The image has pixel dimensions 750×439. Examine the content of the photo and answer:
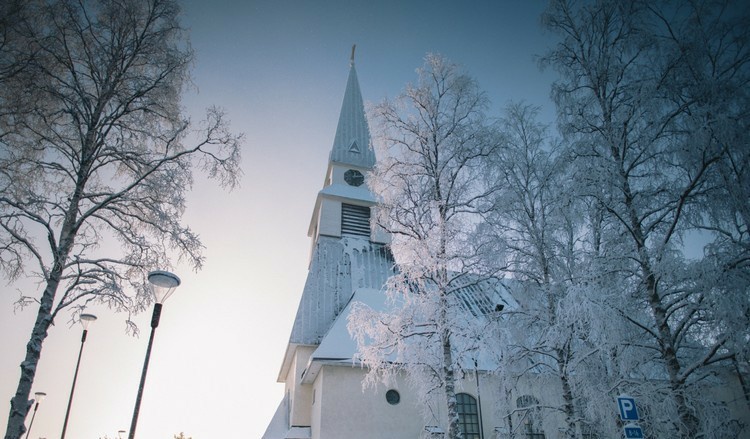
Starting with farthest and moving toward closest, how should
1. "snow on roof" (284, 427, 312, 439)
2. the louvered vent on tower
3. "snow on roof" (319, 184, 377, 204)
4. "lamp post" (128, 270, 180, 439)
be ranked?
"snow on roof" (319, 184, 377, 204) → the louvered vent on tower → "snow on roof" (284, 427, 312, 439) → "lamp post" (128, 270, 180, 439)

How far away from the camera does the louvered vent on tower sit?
2462cm

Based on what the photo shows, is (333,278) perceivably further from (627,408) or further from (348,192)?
(627,408)

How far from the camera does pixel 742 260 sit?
236 inches

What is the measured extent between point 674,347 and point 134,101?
12.5 meters

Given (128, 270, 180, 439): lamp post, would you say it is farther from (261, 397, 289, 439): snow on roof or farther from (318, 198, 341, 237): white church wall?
(318, 198, 341, 237): white church wall

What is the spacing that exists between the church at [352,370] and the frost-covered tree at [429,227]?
26.6 inches

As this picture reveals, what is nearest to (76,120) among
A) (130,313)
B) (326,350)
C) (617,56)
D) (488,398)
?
(130,313)

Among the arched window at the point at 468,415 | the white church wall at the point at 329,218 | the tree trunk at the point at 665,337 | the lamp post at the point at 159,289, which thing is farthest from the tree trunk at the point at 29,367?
the white church wall at the point at 329,218

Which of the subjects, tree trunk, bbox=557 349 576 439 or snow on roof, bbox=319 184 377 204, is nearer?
tree trunk, bbox=557 349 576 439

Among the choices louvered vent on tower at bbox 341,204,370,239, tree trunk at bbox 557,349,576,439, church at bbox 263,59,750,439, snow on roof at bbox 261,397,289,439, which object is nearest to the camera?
tree trunk at bbox 557,349,576,439

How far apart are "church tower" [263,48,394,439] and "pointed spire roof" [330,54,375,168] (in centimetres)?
7

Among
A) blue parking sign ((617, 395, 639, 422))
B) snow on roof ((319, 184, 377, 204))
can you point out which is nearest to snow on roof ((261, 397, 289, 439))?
snow on roof ((319, 184, 377, 204))

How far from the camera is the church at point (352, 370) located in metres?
10.8

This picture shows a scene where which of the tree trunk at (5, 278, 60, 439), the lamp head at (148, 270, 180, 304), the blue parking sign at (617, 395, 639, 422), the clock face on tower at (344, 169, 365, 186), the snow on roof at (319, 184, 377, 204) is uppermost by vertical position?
the clock face on tower at (344, 169, 365, 186)
